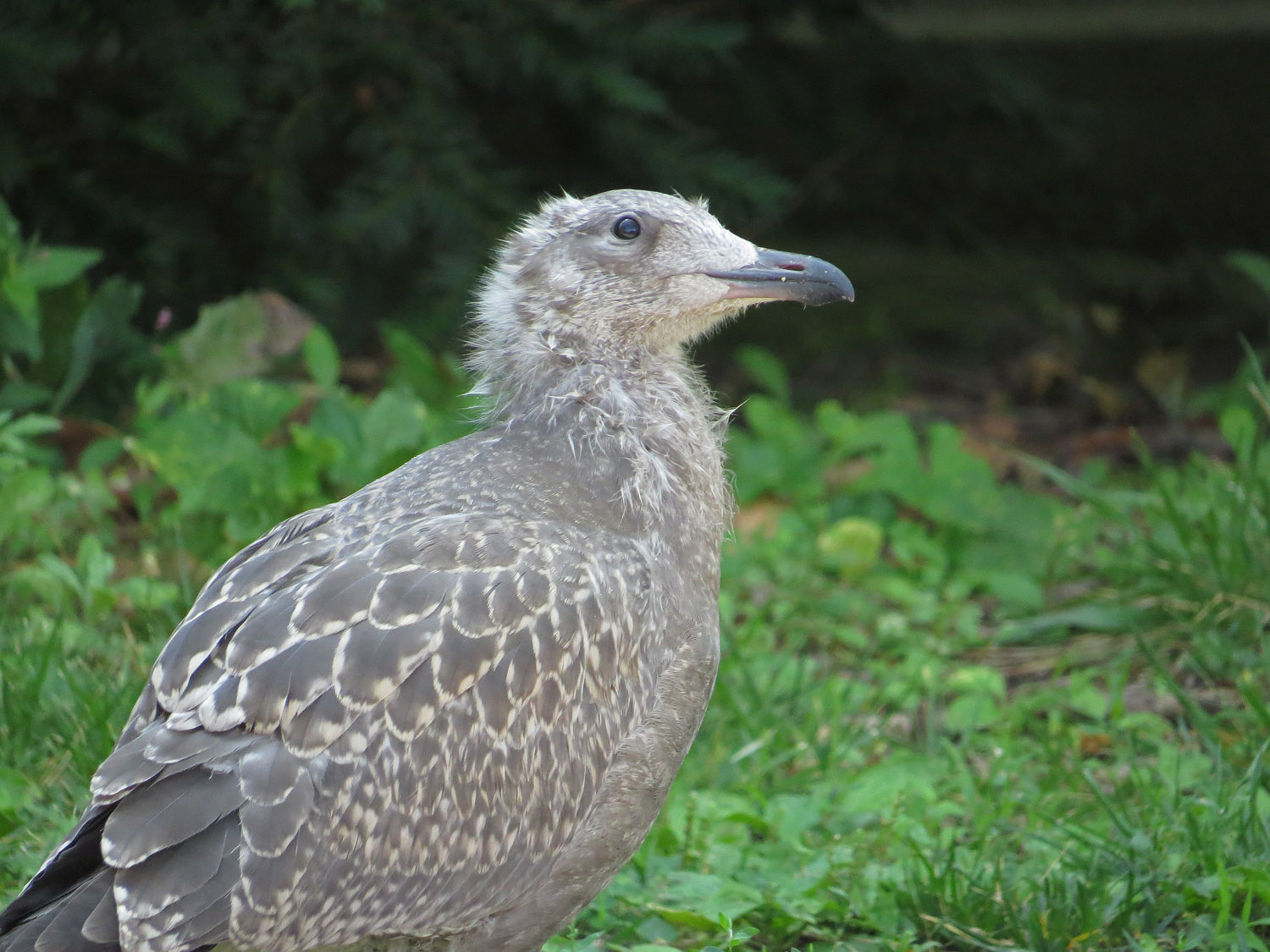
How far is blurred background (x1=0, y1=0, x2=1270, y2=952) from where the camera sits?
3.48m

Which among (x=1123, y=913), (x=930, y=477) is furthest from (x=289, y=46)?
(x=1123, y=913)

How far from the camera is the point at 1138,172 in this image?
30.1ft

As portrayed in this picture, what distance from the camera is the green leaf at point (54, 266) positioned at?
4535 mm

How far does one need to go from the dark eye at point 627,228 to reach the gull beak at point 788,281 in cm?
18

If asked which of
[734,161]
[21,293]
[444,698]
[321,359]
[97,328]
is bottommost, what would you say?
[444,698]

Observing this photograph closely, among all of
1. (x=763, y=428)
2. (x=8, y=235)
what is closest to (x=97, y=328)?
(x=8, y=235)

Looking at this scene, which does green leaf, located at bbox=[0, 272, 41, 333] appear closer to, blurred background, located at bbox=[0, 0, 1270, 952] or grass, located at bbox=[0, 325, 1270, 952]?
blurred background, located at bbox=[0, 0, 1270, 952]

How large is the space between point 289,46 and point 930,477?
267 cm

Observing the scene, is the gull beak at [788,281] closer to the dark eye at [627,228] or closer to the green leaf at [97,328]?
the dark eye at [627,228]

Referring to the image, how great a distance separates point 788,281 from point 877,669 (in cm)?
154

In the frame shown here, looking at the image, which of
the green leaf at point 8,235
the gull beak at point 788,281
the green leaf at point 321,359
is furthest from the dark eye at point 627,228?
the green leaf at point 8,235

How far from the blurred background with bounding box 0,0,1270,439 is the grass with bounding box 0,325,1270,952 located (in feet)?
2.03

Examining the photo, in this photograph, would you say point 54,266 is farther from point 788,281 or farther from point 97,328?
point 788,281

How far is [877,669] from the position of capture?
4520 millimetres
